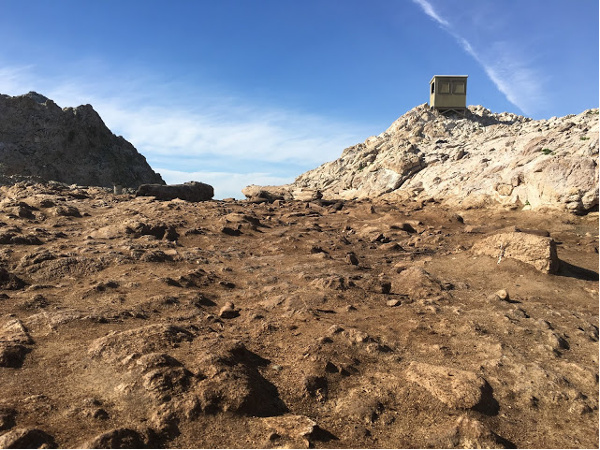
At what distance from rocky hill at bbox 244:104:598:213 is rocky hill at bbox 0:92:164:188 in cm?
1780

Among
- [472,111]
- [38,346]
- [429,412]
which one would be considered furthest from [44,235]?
[472,111]

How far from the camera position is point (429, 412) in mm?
4637

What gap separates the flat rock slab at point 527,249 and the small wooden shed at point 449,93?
30721 mm

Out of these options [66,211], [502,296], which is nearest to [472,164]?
[502,296]

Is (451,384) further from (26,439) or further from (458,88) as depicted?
(458,88)

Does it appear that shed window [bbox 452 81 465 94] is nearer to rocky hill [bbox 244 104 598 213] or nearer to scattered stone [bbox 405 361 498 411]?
rocky hill [bbox 244 104 598 213]

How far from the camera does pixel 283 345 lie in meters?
6.04

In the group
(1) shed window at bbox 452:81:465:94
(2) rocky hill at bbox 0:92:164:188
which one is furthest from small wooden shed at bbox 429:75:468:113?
(2) rocky hill at bbox 0:92:164:188

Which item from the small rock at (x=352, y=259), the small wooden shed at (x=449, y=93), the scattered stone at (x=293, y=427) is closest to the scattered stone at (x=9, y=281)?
the scattered stone at (x=293, y=427)

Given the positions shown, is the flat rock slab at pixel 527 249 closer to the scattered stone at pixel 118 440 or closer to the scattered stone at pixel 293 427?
the scattered stone at pixel 293 427

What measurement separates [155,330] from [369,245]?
846cm

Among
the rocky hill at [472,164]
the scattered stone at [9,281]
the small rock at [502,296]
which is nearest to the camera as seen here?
the scattered stone at [9,281]

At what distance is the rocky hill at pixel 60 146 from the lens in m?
36.0

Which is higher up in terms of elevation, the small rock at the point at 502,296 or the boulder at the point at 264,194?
the boulder at the point at 264,194
